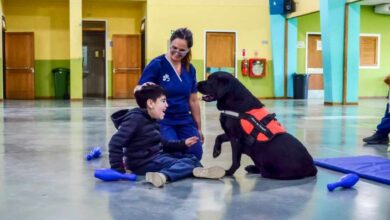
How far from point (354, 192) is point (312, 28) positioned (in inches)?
632

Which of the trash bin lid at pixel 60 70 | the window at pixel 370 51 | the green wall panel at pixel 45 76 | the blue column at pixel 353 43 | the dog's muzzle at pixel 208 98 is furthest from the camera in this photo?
the window at pixel 370 51

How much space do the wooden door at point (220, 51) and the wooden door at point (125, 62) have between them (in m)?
2.55

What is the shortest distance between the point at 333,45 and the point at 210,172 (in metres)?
11.4

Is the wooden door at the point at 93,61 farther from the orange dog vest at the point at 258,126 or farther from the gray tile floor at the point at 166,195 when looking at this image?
the orange dog vest at the point at 258,126

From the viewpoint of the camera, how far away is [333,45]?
14250 mm

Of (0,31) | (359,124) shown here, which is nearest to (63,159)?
(359,124)

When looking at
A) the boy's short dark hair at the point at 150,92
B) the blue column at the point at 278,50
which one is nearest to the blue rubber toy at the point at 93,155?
the boy's short dark hair at the point at 150,92

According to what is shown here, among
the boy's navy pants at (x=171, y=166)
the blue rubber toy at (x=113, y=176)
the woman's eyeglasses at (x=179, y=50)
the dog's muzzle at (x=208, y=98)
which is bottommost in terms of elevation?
the blue rubber toy at (x=113, y=176)

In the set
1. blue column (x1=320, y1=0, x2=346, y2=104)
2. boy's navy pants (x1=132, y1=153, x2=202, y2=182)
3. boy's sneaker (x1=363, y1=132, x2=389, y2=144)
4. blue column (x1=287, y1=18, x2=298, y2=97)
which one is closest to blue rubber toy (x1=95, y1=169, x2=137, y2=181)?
boy's navy pants (x1=132, y1=153, x2=202, y2=182)

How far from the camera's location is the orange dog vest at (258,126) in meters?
3.75

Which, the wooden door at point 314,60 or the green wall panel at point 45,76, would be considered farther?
the wooden door at point 314,60

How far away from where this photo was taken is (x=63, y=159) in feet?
15.9

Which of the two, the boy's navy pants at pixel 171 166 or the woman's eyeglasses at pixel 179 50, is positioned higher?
the woman's eyeglasses at pixel 179 50

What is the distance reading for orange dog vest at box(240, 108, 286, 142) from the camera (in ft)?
12.3
